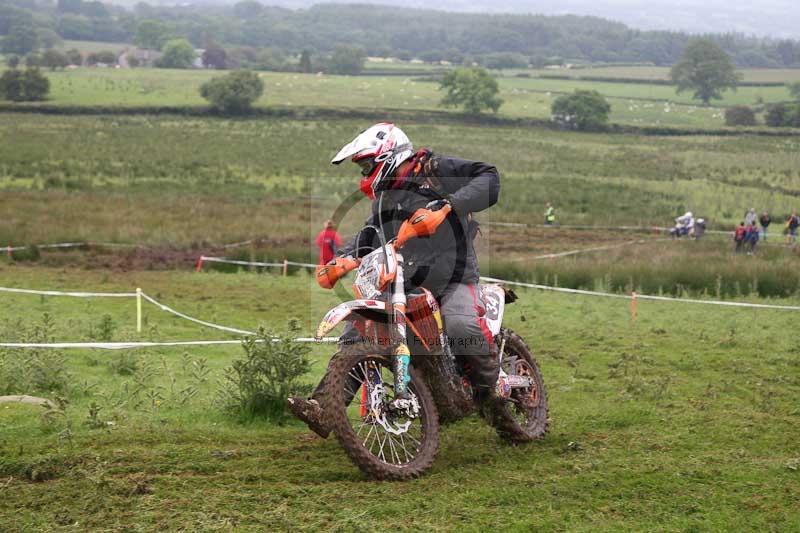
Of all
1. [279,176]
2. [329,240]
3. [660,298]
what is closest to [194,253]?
[329,240]

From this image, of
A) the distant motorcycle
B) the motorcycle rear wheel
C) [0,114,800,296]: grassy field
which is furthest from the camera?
the distant motorcycle

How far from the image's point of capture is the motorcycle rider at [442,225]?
660cm

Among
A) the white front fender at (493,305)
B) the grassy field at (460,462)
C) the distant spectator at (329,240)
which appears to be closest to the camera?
the grassy field at (460,462)

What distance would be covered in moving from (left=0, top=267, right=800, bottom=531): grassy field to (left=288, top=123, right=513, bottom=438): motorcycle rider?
66 centimetres

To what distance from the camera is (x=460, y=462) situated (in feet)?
22.4

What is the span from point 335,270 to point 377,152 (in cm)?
85

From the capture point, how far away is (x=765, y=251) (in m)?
26.0

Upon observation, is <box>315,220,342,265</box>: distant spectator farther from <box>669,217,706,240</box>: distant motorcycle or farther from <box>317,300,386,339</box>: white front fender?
<box>669,217,706,240</box>: distant motorcycle

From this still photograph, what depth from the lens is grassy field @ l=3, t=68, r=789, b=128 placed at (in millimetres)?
109206

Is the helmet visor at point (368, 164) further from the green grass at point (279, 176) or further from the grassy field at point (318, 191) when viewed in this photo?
the green grass at point (279, 176)

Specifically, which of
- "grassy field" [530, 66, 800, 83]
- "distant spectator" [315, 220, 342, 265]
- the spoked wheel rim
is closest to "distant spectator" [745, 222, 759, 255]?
"distant spectator" [315, 220, 342, 265]

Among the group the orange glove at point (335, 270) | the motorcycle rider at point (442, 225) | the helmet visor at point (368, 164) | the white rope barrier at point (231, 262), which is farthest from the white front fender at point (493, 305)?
the white rope barrier at point (231, 262)

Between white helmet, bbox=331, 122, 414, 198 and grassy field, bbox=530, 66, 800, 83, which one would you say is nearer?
white helmet, bbox=331, 122, 414, 198

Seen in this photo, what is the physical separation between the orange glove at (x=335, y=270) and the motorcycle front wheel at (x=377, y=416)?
477 millimetres
